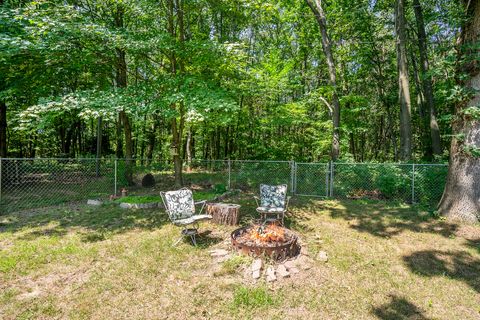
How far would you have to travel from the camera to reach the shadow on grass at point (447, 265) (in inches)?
154

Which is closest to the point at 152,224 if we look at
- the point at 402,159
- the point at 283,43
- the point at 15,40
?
the point at 15,40

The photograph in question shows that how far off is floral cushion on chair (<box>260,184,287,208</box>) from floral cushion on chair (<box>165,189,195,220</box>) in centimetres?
180

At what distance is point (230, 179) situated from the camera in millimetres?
10172

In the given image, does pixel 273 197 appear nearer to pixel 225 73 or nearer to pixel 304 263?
pixel 304 263

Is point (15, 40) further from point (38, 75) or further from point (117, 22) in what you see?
point (117, 22)

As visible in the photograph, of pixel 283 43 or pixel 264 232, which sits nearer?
pixel 264 232

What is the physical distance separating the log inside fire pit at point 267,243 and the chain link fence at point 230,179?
14.3ft

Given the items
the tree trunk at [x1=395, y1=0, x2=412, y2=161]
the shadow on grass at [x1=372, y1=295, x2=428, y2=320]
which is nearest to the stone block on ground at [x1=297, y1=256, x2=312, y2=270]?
the shadow on grass at [x1=372, y1=295, x2=428, y2=320]

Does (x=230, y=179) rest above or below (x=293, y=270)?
above

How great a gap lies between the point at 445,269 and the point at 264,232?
9.27 ft

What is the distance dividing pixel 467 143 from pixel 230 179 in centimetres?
696

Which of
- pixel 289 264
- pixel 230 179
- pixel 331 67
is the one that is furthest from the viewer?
pixel 331 67

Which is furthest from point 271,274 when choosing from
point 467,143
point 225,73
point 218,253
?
point 225,73

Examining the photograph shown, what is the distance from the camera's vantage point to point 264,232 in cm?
457
